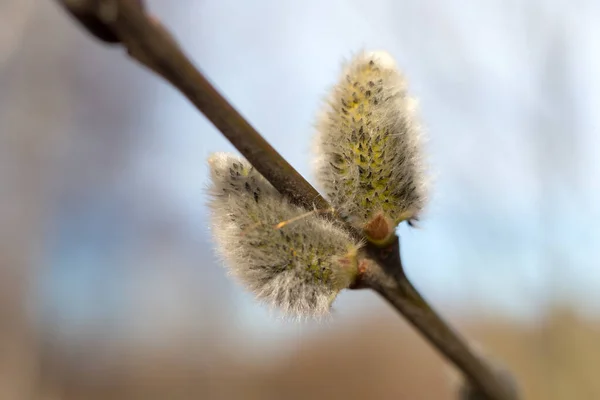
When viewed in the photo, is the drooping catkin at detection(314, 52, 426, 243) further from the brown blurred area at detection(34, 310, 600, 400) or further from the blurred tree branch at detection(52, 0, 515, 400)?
the brown blurred area at detection(34, 310, 600, 400)

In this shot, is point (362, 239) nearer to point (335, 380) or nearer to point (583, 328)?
point (583, 328)

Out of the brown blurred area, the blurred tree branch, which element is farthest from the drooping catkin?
the brown blurred area

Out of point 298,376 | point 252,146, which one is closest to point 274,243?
point 252,146

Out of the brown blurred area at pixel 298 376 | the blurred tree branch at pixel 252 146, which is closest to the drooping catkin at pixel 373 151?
the blurred tree branch at pixel 252 146

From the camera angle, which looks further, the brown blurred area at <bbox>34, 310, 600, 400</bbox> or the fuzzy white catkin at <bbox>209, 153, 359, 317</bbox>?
the brown blurred area at <bbox>34, 310, 600, 400</bbox>

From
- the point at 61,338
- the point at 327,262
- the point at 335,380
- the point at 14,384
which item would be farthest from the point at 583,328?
the point at 61,338
